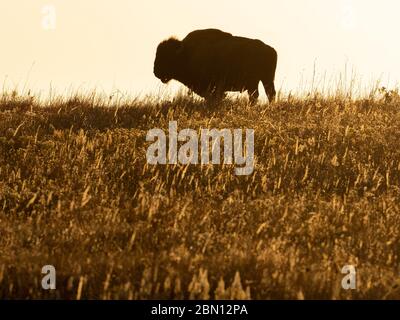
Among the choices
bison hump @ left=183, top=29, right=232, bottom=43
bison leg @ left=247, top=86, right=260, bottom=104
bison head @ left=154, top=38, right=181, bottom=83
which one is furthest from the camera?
bison head @ left=154, top=38, right=181, bottom=83

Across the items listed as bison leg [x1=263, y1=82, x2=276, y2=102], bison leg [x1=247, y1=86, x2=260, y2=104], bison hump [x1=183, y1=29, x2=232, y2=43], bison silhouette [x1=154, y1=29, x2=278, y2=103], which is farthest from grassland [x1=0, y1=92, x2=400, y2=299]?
bison hump [x1=183, y1=29, x2=232, y2=43]

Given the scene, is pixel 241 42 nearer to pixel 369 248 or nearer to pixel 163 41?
pixel 163 41

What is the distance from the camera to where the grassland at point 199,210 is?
16.7ft

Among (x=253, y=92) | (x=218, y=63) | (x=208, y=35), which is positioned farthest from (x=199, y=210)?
(x=208, y=35)

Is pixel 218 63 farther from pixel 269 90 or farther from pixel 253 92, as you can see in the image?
pixel 269 90

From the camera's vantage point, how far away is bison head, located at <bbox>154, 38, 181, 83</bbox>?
14.3 m

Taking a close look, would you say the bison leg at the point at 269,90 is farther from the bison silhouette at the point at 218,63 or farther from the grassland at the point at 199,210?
the grassland at the point at 199,210

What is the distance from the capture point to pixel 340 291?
5.05m

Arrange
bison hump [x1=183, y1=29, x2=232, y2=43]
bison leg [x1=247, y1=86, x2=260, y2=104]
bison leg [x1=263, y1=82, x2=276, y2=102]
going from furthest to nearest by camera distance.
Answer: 1. bison hump [x1=183, y1=29, x2=232, y2=43]
2. bison leg [x1=263, y1=82, x2=276, y2=102]
3. bison leg [x1=247, y1=86, x2=260, y2=104]

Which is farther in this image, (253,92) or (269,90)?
(269,90)

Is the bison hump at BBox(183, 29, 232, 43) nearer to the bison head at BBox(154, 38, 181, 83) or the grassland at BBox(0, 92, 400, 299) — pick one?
the bison head at BBox(154, 38, 181, 83)

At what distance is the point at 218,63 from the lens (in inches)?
532

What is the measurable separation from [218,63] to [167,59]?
1.32m

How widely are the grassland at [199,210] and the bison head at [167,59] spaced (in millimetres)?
3387
